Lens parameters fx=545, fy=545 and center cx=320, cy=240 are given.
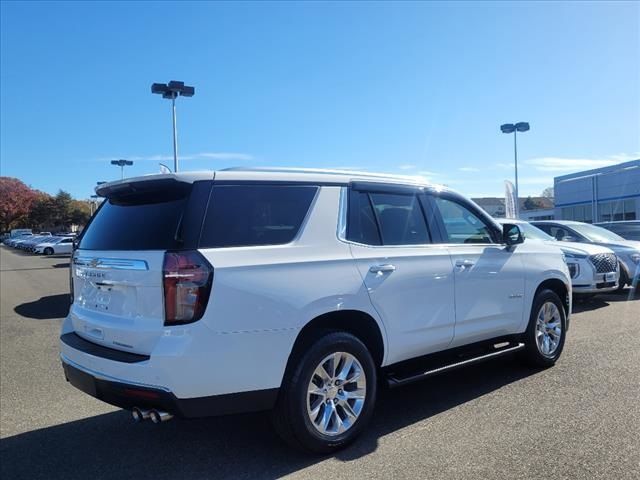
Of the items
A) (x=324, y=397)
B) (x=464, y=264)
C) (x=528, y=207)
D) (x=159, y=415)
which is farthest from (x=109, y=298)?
(x=528, y=207)

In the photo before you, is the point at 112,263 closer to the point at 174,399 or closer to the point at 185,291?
the point at 185,291

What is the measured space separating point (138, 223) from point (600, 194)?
48.2 m

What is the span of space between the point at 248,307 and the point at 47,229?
397ft

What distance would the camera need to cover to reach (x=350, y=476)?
3.46 metres

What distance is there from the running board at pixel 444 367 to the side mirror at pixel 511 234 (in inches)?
40.2

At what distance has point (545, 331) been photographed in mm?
5746

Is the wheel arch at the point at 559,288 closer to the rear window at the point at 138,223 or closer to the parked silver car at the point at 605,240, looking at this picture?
the rear window at the point at 138,223

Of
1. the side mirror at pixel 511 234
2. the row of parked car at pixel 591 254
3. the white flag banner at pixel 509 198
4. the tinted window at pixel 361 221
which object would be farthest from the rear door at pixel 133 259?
the white flag banner at pixel 509 198

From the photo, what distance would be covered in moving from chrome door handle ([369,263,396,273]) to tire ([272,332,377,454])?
1.67 feet

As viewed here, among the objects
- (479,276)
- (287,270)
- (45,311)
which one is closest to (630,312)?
(479,276)

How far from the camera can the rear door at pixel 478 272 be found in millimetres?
4699

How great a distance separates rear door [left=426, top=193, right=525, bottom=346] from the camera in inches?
185

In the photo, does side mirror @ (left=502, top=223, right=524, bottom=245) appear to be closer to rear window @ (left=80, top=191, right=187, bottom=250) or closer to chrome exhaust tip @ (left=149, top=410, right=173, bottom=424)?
rear window @ (left=80, top=191, right=187, bottom=250)

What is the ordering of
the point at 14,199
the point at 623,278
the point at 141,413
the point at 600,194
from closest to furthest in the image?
the point at 141,413
the point at 623,278
the point at 600,194
the point at 14,199
